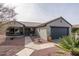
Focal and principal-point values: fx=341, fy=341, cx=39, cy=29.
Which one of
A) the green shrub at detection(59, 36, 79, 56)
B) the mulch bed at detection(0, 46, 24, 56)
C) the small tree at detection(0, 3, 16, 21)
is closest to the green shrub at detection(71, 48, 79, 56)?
the green shrub at detection(59, 36, 79, 56)

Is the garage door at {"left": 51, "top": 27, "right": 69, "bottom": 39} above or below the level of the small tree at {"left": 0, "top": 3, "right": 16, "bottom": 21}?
below

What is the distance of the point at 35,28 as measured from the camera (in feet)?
22.6

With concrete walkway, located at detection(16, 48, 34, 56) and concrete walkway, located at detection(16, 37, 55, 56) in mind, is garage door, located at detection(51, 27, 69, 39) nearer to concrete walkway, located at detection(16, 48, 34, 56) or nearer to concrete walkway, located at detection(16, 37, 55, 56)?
concrete walkway, located at detection(16, 37, 55, 56)

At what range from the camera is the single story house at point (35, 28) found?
6.88 meters

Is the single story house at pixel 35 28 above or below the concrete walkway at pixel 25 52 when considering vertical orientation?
above

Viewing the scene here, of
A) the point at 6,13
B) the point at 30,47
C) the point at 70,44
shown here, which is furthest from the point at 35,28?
the point at 70,44

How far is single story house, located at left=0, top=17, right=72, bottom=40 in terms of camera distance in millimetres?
6879

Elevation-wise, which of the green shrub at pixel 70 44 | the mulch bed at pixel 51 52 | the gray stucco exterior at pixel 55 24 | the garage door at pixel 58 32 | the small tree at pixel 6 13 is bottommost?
the mulch bed at pixel 51 52

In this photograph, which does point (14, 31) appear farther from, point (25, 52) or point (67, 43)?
point (67, 43)

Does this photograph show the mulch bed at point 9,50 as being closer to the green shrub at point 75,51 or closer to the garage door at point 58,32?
the garage door at point 58,32

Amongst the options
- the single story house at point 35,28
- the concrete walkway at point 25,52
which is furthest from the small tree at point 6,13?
the concrete walkway at point 25,52

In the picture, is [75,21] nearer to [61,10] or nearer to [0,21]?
[61,10]

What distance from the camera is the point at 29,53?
6.90 metres

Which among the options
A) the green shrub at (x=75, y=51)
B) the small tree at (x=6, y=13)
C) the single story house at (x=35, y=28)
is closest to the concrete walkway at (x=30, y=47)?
the single story house at (x=35, y=28)
